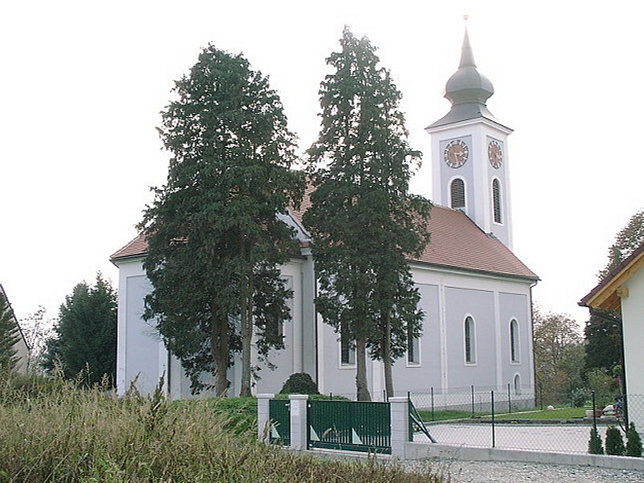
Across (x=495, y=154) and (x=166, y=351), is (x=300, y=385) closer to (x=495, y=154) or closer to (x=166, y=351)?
(x=166, y=351)

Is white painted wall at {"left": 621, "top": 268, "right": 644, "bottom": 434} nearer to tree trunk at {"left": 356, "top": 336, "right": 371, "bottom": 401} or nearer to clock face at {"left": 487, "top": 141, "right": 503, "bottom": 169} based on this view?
tree trunk at {"left": 356, "top": 336, "right": 371, "bottom": 401}

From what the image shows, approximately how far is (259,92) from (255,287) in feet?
21.4

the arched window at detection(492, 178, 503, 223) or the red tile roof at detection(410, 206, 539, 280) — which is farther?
the arched window at detection(492, 178, 503, 223)

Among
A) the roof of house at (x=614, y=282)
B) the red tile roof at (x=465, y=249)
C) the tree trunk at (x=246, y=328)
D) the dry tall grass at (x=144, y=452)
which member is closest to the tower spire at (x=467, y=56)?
the red tile roof at (x=465, y=249)

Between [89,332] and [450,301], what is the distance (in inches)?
653

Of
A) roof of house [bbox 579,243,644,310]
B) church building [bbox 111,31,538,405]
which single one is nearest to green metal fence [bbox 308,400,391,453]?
roof of house [bbox 579,243,644,310]

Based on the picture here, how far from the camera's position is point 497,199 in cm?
4631

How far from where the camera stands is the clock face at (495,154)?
1797 inches

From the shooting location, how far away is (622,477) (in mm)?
12680

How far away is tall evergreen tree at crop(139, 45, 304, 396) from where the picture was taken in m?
24.8

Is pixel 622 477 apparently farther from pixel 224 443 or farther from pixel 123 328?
pixel 123 328

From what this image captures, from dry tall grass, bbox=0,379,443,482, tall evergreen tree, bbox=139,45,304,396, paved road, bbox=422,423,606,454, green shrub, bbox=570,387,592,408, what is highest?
tall evergreen tree, bbox=139,45,304,396

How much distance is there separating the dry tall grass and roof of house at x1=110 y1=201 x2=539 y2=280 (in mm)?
25214

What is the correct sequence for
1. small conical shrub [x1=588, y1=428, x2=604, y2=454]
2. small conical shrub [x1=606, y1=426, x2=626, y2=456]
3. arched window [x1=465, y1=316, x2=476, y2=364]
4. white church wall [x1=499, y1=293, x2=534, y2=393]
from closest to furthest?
small conical shrub [x1=606, y1=426, x2=626, y2=456]
small conical shrub [x1=588, y1=428, x2=604, y2=454]
arched window [x1=465, y1=316, x2=476, y2=364]
white church wall [x1=499, y1=293, x2=534, y2=393]
